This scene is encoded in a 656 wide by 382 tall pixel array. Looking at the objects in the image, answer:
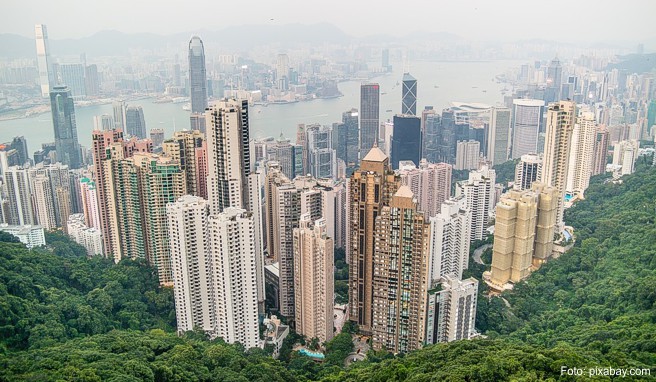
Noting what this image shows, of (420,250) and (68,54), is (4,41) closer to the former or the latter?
(68,54)

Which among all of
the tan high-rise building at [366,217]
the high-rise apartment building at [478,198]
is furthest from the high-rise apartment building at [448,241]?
the high-rise apartment building at [478,198]

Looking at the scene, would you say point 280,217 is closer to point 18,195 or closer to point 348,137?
point 18,195

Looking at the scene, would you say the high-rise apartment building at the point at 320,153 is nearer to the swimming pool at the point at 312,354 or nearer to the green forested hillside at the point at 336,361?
the green forested hillside at the point at 336,361

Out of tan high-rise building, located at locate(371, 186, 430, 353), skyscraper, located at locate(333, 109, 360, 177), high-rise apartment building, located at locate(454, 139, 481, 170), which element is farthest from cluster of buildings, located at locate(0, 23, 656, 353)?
high-rise apartment building, located at locate(454, 139, 481, 170)

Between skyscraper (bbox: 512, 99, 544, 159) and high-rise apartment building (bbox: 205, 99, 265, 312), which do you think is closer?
high-rise apartment building (bbox: 205, 99, 265, 312)

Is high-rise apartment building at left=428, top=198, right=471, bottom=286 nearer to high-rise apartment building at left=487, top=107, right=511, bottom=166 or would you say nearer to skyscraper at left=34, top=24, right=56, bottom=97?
skyscraper at left=34, top=24, right=56, bottom=97

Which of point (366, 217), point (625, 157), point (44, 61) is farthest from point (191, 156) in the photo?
point (625, 157)
